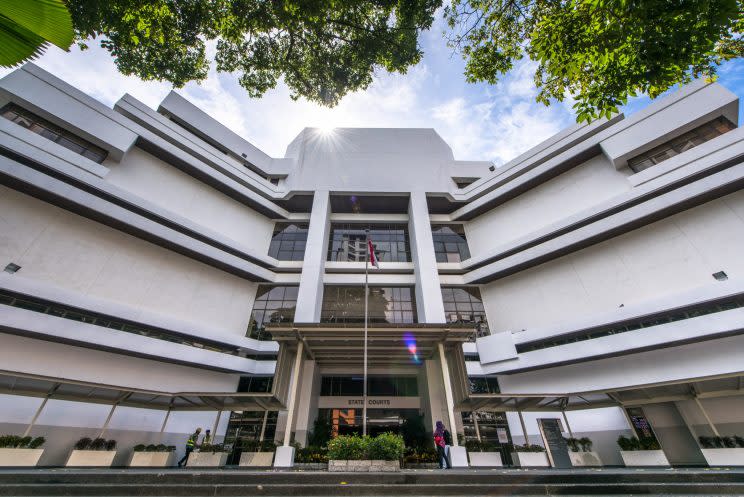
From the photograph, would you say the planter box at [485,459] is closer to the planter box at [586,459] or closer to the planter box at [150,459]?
the planter box at [586,459]

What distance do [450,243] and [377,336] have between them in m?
14.4

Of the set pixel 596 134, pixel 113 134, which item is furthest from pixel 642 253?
pixel 113 134

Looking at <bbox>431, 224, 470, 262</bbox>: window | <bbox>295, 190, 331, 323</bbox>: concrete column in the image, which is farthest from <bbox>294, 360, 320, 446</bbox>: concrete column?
<bbox>431, 224, 470, 262</bbox>: window

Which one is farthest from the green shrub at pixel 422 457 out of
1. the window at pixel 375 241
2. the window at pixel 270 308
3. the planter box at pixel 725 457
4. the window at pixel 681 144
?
the window at pixel 681 144

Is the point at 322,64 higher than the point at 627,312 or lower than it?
higher

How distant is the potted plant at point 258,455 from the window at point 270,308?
7.73 metres

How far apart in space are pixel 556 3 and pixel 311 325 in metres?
13.9

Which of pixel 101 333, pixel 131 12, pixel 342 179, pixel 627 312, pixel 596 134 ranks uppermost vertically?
pixel 342 179

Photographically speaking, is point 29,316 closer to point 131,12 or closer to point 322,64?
point 131,12

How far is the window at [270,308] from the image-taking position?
21.2 m

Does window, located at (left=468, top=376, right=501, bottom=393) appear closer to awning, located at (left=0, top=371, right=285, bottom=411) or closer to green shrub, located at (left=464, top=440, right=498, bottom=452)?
green shrub, located at (left=464, top=440, right=498, bottom=452)

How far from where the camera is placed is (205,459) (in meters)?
13.3

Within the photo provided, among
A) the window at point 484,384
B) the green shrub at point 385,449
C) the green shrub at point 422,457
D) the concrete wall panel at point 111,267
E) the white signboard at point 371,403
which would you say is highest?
the concrete wall panel at point 111,267

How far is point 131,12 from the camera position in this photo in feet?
27.8
